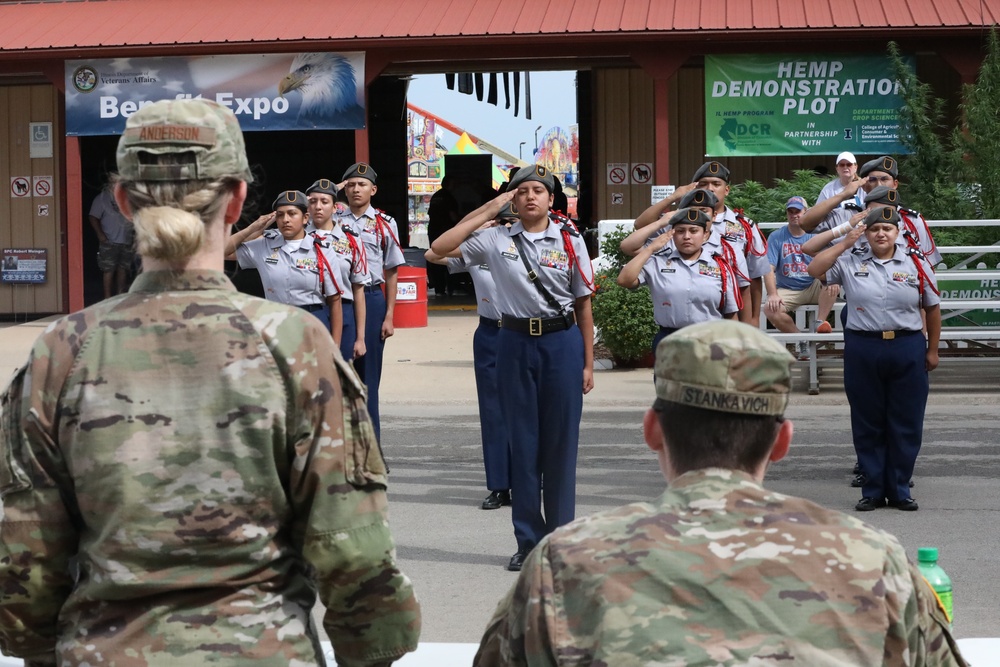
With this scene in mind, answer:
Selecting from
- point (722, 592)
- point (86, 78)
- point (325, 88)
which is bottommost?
point (722, 592)

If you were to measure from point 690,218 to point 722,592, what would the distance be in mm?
6231

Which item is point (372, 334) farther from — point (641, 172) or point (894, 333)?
point (641, 172)

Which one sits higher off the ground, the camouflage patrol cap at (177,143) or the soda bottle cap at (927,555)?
the camouflage patrol cap at (177,143)

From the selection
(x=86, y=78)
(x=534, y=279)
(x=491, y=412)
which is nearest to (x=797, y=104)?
(x=86, y=78)

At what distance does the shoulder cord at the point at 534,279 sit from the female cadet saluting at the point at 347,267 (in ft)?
9.81

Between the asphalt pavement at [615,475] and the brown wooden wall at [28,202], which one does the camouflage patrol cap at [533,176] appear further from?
the brown wooden wall at [28,202]

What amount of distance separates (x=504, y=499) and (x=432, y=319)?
40.6 feet

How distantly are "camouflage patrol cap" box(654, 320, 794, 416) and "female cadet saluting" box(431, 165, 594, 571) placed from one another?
14.7ft

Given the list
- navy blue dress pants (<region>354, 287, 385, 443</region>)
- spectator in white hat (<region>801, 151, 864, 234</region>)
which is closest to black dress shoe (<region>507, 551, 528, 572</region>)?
navy blue dress pants (<region>354, 287, 385, 443</region>)

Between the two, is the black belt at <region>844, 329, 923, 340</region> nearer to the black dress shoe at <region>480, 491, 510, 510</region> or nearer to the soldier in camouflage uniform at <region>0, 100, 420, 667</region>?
the black dress shoe at <region>480, 491, 510, 510</region>

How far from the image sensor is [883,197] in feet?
29.0

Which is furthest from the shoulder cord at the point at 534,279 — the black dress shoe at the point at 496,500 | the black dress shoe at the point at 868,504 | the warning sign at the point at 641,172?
the warning sign at the point at 641,172

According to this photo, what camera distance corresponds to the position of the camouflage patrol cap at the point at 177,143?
8.14 feet

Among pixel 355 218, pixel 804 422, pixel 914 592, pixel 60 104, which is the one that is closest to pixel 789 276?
pixel 804 422
